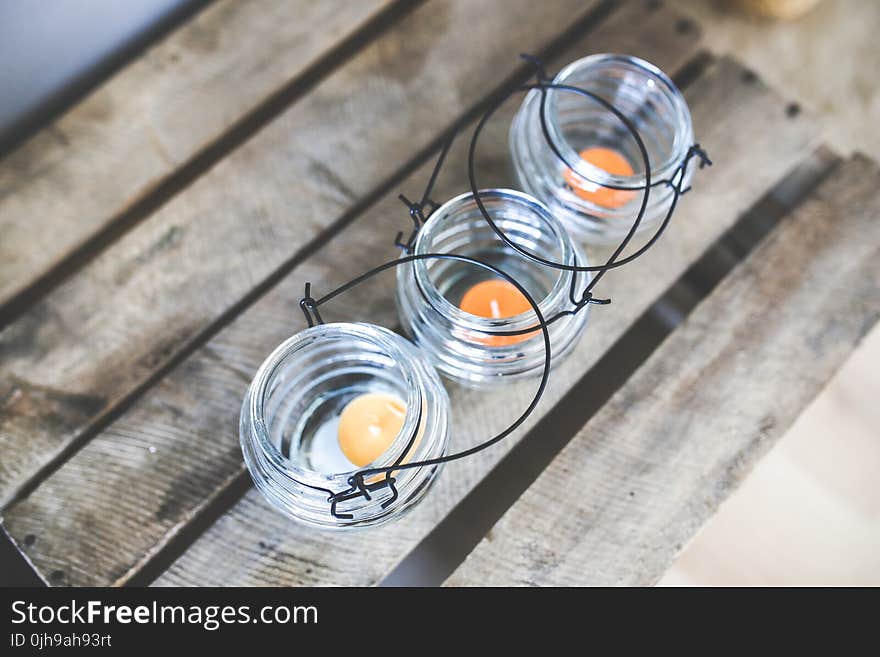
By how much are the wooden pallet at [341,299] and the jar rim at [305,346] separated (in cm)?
10

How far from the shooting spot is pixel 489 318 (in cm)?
62

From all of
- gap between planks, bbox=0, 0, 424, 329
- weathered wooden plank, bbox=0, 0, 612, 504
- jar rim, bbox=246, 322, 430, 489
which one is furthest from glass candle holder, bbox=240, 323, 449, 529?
gap between planks, bbox=0, 0, 424, 329

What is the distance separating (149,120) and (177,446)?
1.08 ft

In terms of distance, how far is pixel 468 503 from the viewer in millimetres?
851

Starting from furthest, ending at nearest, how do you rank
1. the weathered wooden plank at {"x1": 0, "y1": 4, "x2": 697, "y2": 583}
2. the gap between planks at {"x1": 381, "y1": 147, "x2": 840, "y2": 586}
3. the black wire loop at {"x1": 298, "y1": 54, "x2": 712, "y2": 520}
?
the gap between planks at {"x1": 381, "y1": 147, "x2": 840, "y2": 586}
the weathered wooden plank at {"x1": 0, "y1": 4, "x2": 697, "y2": 583}
the black wire loop at {"x1": 298, "y1": 54, "x2": 712, "y2": 520}

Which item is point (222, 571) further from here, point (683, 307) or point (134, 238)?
point (683, 307)

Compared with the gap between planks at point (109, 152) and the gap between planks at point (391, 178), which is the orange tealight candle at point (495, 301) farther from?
the gap between planks at point (109, 152)

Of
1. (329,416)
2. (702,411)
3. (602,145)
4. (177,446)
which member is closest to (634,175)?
(602,145)

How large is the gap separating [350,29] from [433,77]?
11 centimetres

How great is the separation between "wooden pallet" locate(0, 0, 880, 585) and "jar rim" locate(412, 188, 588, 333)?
3.8 inches

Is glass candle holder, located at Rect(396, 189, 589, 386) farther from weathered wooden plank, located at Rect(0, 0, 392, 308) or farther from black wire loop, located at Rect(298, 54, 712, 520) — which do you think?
weathered wooden plank, located at Rect(0, 0, 392, 308)

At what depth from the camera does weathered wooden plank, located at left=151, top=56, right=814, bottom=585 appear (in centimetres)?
67

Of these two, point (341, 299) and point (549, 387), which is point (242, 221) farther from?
point (549, 387)

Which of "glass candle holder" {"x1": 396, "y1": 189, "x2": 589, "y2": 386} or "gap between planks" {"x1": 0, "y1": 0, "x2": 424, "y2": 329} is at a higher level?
"gap between planks" {"x1": 0, "y1": 0, "x2": 424, "y2": 329}
